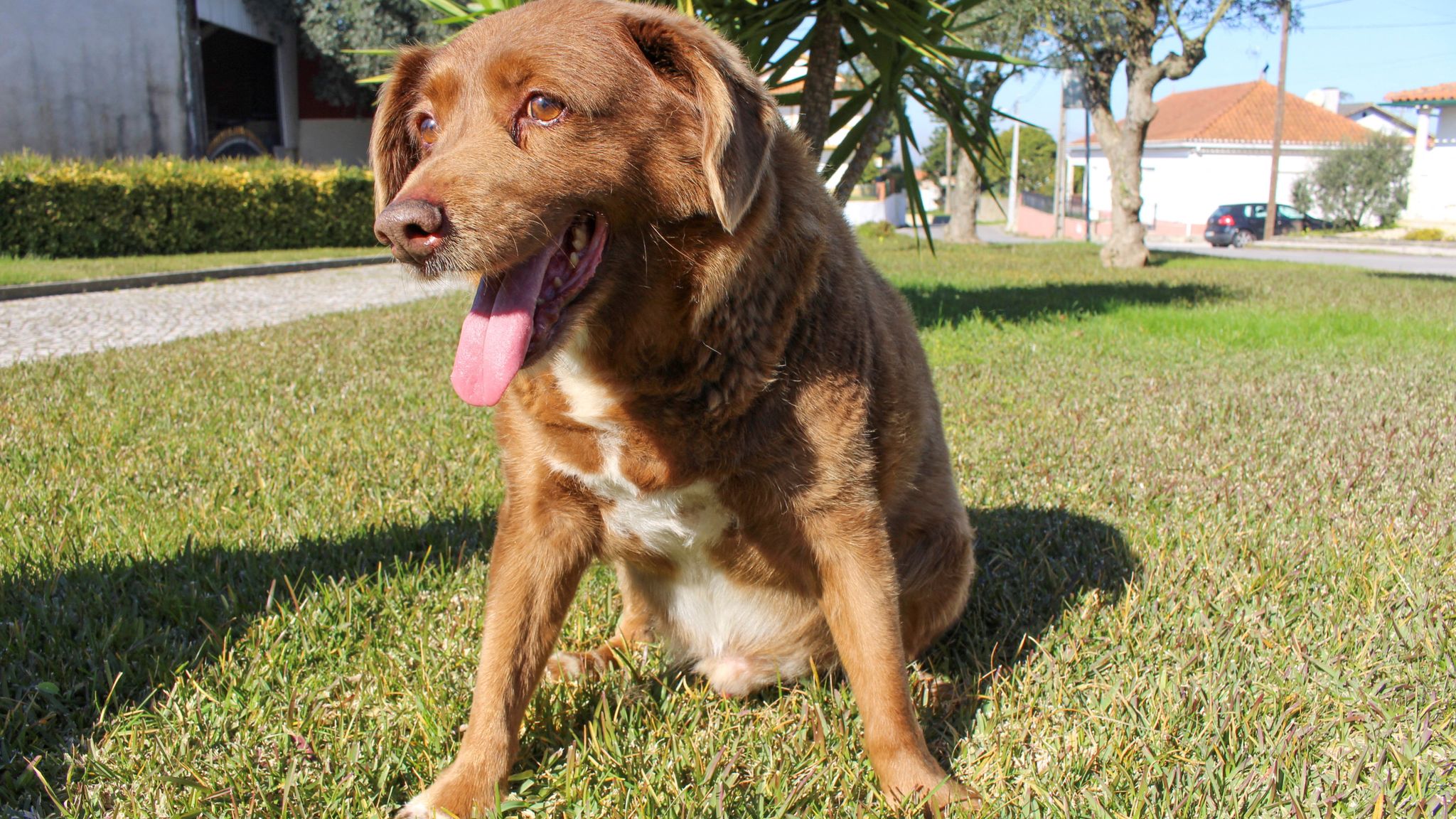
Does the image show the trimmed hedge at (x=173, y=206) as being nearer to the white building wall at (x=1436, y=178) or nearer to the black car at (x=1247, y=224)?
the black car at (x=1247, y=224)

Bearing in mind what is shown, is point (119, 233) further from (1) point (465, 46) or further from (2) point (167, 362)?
(1) point (465, 46)

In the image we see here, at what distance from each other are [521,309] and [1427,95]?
4775 cm

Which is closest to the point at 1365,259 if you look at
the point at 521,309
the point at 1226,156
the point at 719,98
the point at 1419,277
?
the point at 1419,277

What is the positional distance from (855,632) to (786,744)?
377 millimetres

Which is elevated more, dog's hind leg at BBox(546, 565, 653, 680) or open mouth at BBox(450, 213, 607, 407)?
open mouth at BBox(450, 213, 607, 407)

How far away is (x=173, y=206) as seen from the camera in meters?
16.7

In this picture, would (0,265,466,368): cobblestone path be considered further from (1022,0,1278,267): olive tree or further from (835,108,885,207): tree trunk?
(1022,0,1278,267): olive tree

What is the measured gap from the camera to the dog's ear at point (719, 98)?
1815mm

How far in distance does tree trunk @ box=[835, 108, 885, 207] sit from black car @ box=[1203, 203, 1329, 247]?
32.0 m

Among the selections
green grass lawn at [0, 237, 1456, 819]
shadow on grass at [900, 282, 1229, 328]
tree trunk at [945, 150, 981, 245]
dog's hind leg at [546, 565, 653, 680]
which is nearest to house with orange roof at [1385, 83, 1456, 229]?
Result: tree trunk at [945, 150, 981, 245]

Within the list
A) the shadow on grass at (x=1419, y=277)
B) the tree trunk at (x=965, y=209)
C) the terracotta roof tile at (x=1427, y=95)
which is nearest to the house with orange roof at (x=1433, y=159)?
the terracotta roof tile at (x=1427, y=95)

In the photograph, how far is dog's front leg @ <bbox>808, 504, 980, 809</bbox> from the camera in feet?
6.84

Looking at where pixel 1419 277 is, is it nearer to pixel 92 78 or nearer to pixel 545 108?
pixel 545 108

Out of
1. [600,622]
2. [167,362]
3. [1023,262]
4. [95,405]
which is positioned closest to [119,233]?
[167,362]
